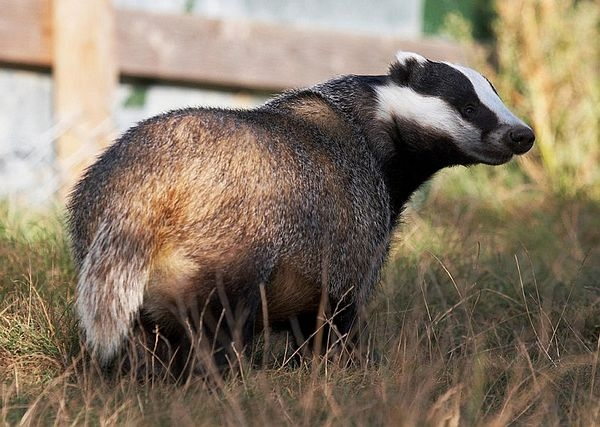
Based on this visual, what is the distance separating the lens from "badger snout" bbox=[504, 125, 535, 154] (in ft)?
15.6

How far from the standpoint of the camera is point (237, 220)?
13.4ft

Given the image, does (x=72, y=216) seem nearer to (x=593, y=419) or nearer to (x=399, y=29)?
(x=593, y=419)

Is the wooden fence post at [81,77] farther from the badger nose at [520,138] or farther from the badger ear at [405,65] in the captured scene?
the badger nose at [520,138]

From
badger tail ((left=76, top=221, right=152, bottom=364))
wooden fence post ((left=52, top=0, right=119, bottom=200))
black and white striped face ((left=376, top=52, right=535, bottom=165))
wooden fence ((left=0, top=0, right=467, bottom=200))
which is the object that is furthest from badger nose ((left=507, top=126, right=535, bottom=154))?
wooden fence post ((left=52, top=0, right=119, bottom=200))

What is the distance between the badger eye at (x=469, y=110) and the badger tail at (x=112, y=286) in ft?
5.06

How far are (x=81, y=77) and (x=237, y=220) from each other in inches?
187

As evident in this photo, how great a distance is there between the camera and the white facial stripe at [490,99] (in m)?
4.82

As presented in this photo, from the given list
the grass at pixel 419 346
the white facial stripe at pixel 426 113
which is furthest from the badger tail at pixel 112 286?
the white facial stripe at pixel 426 113

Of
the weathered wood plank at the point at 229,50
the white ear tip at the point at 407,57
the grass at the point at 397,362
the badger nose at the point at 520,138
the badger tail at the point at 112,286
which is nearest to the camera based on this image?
the grass at the point at 397,362

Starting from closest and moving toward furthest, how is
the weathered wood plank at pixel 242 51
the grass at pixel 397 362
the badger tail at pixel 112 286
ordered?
the grass at pixel 397 362, the badger tail at pixel 112 286, the weathered wood plank at pixel 242 51

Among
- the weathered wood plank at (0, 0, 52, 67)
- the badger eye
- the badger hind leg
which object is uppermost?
the badger eye

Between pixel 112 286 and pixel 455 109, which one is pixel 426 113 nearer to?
pixel 455 109

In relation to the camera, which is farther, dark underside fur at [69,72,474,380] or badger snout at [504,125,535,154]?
badger snout at [504,125,535,154]

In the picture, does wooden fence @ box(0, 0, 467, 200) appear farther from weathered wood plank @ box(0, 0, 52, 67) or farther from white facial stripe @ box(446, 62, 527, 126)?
white facial stripe @ box(446, 62, 527, 126)
